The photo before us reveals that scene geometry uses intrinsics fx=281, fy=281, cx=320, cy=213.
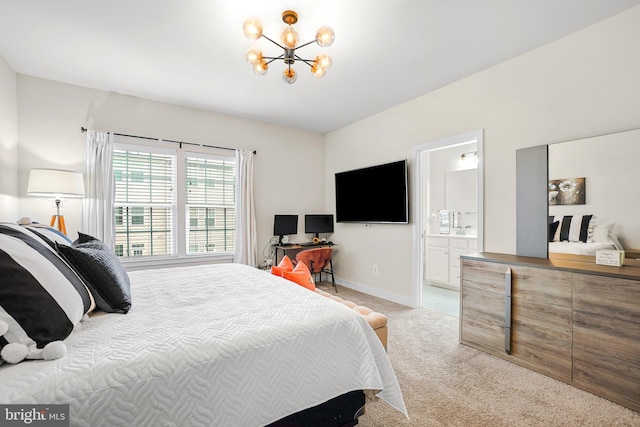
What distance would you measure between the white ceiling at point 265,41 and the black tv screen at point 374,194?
107cm

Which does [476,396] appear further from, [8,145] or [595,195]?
[8,145]

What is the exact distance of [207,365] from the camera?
1030 millimetres

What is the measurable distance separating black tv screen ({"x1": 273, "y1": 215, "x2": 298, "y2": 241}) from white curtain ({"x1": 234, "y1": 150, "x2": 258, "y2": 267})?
38 centimetres

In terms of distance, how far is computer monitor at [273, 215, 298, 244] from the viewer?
15.0 ft

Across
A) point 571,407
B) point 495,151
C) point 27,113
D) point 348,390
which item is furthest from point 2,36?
point 571,407

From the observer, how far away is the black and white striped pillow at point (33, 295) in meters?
0.94

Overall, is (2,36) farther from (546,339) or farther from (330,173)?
(546,339)

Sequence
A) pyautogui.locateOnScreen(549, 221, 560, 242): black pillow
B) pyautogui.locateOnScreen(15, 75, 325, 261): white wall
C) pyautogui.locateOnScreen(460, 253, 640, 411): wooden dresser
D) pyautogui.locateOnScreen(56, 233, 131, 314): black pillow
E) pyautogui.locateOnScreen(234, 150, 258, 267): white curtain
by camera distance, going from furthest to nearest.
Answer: pyautogui.locateOnScreen(234, 150, 258, 267): white curtain
pyautogui.locateOnScreen(15, 75, 325, 261): white wall
pyautogui.locateOnScreen(549, 221, 560, 242): black pillow
pyautogui.locateOnScreen(460, 253, 640, 411): wooden dresser
pyautogui.locateOnScreen(56, 233, 131, 314): black pillow

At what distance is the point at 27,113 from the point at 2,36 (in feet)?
2.97

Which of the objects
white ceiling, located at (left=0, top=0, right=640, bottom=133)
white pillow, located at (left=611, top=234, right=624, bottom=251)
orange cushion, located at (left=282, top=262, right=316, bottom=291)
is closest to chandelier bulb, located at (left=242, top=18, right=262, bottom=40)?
white ceiling, located at (left=0, top=0, right=640, bottom=133)

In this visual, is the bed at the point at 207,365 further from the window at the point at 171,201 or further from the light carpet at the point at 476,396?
the window at the point at 171,201

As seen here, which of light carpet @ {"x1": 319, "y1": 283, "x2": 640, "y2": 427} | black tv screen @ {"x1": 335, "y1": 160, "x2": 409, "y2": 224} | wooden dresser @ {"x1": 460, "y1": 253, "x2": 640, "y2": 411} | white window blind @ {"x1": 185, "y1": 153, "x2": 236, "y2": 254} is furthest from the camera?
white window blind @ {"x1": 185, "y1": 153, "x2": 236, "y2": 254}

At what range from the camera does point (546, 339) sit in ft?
6.98

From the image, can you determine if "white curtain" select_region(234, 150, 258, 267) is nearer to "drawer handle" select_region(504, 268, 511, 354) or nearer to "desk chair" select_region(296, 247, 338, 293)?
"desk chair" select_region(296, 247, 338, 293)
